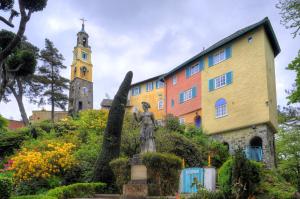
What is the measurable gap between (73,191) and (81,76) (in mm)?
51983

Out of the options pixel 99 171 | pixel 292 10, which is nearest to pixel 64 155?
pixel 99 171

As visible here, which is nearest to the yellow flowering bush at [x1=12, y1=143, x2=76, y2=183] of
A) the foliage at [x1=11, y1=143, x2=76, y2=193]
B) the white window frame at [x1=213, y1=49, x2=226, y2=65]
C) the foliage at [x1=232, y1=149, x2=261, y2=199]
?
the foliage at [x1=11, y1=143, x2=76, y2=193]

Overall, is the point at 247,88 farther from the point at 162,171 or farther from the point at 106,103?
the point at 106,103

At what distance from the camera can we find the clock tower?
61.4m

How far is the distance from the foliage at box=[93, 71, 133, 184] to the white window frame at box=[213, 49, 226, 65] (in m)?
14.0

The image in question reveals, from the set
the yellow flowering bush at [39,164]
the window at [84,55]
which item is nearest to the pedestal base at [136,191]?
the yellow flowering bush at [39,164]

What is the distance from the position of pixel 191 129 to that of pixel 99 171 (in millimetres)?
12870

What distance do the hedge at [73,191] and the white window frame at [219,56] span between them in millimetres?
18095

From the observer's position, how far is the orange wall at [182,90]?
1265 inches

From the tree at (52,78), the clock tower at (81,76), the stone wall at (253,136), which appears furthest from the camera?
the clock tower at (81,76)

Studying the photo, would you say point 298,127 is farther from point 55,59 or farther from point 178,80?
point 55,59

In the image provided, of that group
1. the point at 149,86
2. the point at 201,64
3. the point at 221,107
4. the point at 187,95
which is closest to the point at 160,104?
the point at 149,86

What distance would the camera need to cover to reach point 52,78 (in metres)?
45.4

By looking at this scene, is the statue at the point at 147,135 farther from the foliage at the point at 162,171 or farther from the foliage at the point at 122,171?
the foliage at the point at 162,171
